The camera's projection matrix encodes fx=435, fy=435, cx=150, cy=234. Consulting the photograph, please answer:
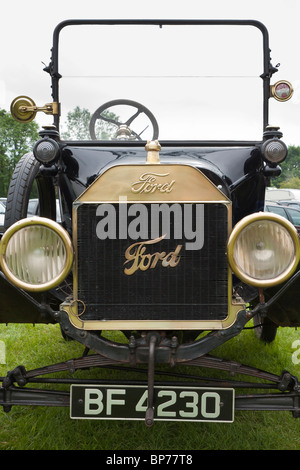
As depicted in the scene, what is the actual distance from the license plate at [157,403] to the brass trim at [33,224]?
1.54 ft

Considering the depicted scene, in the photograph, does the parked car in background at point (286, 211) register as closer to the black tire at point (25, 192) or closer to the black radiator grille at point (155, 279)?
the black tire at point (25, 192)

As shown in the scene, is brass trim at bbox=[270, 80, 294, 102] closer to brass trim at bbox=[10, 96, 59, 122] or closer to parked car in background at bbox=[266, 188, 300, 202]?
brass trim at bbox=[10, 96, 59, 122]

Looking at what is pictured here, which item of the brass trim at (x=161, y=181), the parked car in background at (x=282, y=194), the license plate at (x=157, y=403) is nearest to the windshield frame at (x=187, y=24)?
the brass trim at (x=161, y=181)

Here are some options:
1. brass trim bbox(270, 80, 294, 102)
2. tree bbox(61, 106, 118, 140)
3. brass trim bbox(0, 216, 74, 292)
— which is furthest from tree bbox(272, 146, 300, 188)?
brass trim bbox(0, 216, 74, 292)

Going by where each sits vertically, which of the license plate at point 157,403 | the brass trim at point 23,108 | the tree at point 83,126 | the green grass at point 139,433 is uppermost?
the brass trim at point 23,108

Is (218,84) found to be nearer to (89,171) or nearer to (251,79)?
(251,79)

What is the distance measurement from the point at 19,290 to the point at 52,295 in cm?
23

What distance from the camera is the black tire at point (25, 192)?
9.18ft

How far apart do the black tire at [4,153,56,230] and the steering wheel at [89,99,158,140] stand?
1.55 ft

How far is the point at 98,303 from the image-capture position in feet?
6.48

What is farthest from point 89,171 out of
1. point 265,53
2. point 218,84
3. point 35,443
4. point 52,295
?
point 35,443

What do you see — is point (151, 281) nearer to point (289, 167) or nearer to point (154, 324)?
point (154, 324)

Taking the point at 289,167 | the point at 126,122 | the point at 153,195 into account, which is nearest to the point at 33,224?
the point at 153,195

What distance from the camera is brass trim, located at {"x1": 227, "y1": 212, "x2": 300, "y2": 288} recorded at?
6.02 feet
